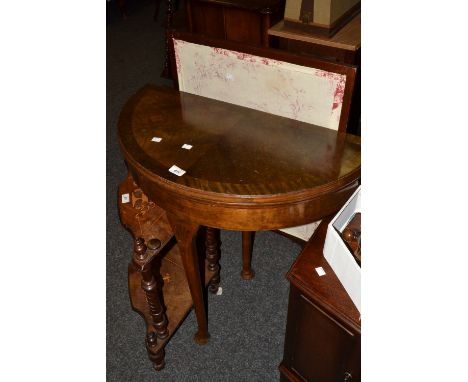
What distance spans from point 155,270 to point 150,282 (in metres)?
0.30

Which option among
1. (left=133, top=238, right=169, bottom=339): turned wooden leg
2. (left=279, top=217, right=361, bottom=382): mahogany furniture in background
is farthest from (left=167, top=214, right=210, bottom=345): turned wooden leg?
(left=279, top=217, right=361, bottom=382): mahogany furniture in background

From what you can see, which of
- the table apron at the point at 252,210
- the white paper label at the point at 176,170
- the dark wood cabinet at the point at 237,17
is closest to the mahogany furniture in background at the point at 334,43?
the dark wood cabinet at the point at 237,17

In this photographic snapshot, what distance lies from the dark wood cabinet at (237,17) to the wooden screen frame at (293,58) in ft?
3.92

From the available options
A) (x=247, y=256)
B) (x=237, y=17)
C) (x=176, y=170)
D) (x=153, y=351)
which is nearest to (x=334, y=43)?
(x=237, y=17)

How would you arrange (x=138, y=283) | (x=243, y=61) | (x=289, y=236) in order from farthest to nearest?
(x=289, y=236) → (x=138, y=283) → (x=243, y=61)

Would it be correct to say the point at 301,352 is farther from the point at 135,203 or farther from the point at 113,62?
the point at 113,62

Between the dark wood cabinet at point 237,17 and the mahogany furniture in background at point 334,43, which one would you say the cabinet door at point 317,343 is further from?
the dark wood cabinet at point 237,17

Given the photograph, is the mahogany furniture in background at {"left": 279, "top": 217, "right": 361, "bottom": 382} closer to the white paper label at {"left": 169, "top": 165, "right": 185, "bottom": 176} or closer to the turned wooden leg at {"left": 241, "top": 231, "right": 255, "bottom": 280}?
the white paper label at {"left": 169, "top": 165, "right": 185, "bottom": 176}

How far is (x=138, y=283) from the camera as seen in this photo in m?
2.35

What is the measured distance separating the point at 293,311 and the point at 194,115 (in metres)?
0.92

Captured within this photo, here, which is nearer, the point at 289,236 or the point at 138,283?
the point at 138,283

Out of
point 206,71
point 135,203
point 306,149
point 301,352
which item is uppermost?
point 206,71

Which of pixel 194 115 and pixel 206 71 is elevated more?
pixel 206 71
